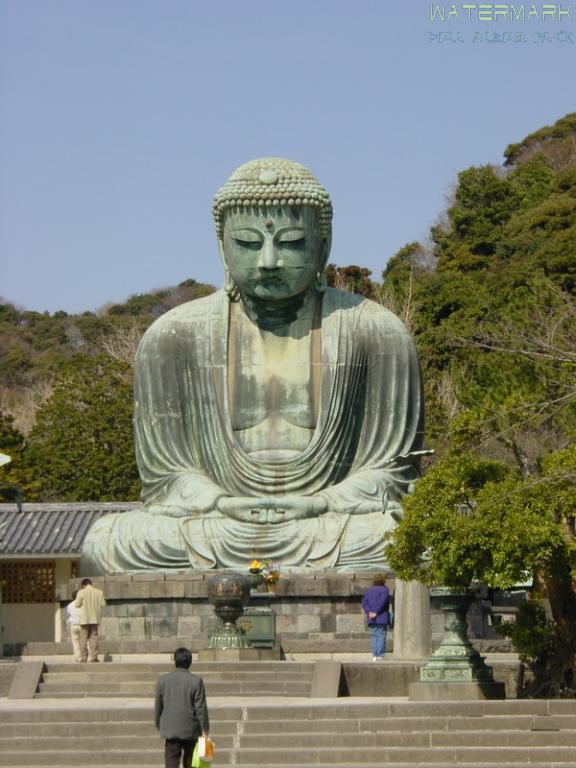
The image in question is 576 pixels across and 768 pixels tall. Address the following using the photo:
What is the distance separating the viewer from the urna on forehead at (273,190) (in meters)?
23.0

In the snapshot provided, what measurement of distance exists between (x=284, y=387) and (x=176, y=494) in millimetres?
1823

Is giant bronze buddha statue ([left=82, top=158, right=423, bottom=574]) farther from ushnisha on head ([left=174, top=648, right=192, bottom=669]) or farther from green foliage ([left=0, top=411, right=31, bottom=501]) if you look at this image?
green foliage ([left=0, top=411, right=31, bottom=501])

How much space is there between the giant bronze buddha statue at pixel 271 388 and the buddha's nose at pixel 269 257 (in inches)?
0.6

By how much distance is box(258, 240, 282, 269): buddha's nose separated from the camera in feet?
75.0

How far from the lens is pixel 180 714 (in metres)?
12.4

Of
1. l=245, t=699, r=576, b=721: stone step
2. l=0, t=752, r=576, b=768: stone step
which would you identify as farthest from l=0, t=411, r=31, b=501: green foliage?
l=0, t=752, r=576, b=768: stone step

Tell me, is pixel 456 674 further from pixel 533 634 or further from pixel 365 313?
pixel 365 313

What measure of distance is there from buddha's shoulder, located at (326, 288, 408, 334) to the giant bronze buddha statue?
20 millimetres

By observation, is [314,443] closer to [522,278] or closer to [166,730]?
[166,730]

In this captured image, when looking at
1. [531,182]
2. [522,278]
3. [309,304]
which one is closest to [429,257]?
[531,182]

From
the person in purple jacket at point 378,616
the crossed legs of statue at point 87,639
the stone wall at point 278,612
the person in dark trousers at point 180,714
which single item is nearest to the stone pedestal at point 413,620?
the person in purple jacket at point 378,616

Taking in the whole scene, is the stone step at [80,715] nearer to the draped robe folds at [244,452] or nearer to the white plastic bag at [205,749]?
the white plastic bag at [205,749]

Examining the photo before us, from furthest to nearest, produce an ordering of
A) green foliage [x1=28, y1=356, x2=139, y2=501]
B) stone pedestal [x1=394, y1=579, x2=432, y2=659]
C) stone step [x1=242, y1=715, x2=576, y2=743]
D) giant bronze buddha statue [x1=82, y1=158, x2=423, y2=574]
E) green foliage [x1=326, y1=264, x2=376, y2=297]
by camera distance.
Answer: green foliage [x1=326, y1=264, x2=376, y2=297], green foliage [x1=28, y1=356, x2=139, y2=501], giant bronze buddha statue [x1=82, y1=158, x2=423, y2=574], stone pedestal [x1=394, y1=579, x2=432, y2=659], stone step [x1=242, y1=715, x2=576, y2=743]

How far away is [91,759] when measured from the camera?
1457 cm
